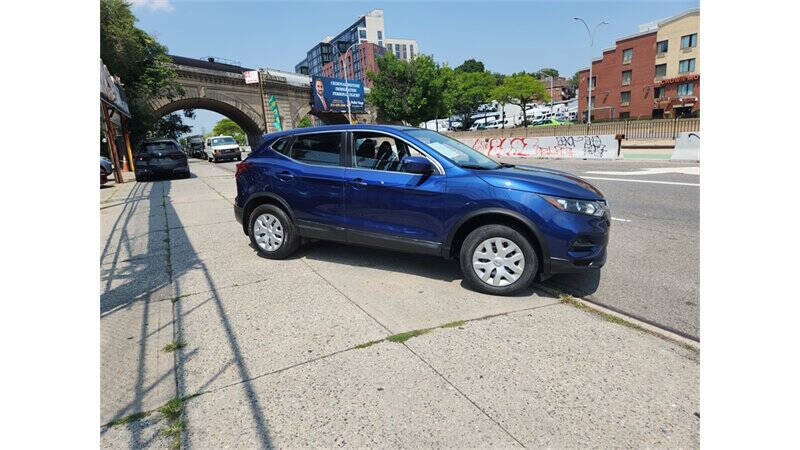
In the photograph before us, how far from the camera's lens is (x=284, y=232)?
5.34 m

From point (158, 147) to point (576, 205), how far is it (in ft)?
59.2

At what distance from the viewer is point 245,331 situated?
3525 mm

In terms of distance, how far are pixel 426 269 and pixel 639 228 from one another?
390 cm

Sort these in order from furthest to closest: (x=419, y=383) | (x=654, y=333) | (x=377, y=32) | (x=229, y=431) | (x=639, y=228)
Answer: (x=377, y=32) → (x=639, y=228) → (x=654, y=333) → (x=419, y=383) → (x=229, y=431)

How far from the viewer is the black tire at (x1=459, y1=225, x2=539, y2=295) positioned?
3.94 metres

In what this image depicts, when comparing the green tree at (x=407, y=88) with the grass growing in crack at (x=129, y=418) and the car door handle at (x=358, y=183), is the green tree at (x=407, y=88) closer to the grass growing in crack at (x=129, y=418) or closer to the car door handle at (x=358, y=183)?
the car door handle at (x=358, y=183)

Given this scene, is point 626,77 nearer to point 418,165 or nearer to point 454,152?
point 454,152

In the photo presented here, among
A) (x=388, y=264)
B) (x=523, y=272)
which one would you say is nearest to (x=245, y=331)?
(x=388, y=264)

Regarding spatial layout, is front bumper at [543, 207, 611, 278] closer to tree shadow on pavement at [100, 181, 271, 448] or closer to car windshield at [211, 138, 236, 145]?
tree shadow on pavement at [100, 181, 271, 448]

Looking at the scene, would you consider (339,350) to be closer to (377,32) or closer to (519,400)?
(519,400)

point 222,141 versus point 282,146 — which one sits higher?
point 222,141

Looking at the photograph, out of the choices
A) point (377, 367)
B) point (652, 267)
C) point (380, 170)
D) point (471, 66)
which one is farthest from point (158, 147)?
point (471, 66)
